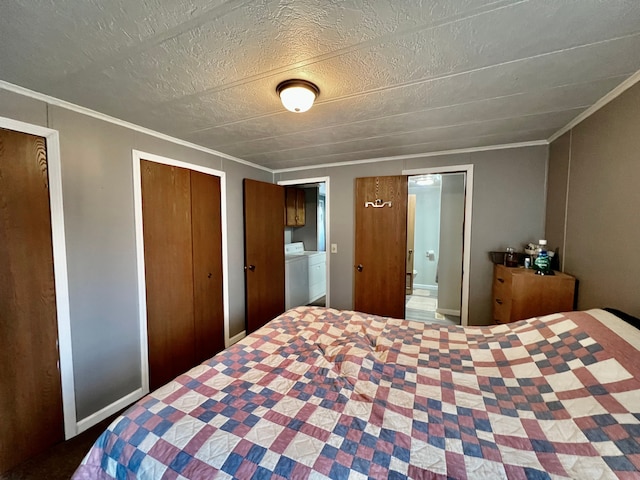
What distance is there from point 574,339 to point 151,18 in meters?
2.39

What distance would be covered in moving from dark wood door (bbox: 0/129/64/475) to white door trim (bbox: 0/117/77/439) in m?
0.03

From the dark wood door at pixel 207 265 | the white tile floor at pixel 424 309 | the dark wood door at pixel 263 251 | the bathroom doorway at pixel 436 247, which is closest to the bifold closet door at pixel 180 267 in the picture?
the dark wood door at pixel 207 265

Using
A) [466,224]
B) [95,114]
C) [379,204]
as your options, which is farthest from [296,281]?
[95,114]

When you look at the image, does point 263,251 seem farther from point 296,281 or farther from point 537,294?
point 537,294

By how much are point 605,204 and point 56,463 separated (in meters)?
3.83

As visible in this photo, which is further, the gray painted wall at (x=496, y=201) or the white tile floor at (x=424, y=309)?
the white tile floor at (x=424, y=309)

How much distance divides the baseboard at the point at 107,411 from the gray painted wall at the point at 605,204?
349 cm

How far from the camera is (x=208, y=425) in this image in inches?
37.9

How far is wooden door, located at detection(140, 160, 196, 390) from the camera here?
221cm

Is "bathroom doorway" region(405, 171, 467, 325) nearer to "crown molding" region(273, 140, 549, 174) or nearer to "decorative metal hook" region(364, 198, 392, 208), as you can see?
"crown molding" region(273, 140, 549, 174)

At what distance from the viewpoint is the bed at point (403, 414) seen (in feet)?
2.66

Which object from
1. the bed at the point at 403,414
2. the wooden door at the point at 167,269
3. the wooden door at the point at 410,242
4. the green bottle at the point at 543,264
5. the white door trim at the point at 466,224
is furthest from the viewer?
the wooden door at the point at 410,242

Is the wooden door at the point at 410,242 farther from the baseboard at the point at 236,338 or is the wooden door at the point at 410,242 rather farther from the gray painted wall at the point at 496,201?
the baseboard at the point at 236,338

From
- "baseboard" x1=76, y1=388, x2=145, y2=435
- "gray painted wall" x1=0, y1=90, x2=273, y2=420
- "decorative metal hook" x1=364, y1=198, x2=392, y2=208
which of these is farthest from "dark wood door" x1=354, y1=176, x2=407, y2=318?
"baseboard" x1=76, y1=388, x2=145, y2=435
